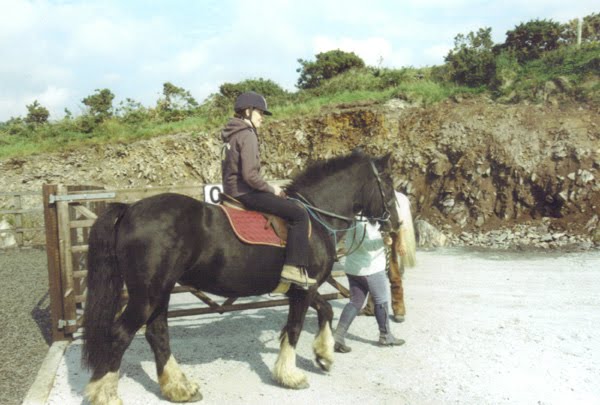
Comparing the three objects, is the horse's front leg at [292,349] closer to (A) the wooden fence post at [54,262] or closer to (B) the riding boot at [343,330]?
(B) the riding boot at [343,330]

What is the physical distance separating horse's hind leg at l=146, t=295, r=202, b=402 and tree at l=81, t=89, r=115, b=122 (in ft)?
72.7

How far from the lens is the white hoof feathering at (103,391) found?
4.24 metres

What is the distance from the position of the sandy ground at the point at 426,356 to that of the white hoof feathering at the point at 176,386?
0.16 meters

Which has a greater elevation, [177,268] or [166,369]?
[177,268]

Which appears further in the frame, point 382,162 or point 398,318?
point 398,318

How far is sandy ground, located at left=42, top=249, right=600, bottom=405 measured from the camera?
4656 millimetres

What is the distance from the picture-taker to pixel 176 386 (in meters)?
4.61

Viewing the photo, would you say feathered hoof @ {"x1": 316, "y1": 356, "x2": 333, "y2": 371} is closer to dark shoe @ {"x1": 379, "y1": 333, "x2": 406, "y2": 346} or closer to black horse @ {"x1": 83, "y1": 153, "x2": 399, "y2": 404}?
black horse @ {"x1": 83, "y1": 153, "x2": 399, "y2": 404}

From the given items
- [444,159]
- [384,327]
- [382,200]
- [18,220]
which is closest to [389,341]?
[384,327]

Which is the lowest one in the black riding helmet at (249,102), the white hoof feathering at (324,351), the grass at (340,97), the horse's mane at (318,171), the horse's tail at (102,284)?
the white hoof feathering at (324,351)

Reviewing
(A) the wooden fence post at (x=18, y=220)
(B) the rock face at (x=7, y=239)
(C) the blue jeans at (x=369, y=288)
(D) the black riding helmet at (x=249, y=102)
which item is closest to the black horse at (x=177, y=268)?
(C) the blue jeans at (x=369, y=288)

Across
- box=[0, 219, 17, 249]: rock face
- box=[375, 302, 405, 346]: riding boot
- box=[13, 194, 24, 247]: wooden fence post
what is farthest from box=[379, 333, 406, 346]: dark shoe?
box=[0, 219, 17, 249]: rock face

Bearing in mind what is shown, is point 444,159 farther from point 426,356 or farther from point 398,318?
point 426,356

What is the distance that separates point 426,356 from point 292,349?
5.75 feet
